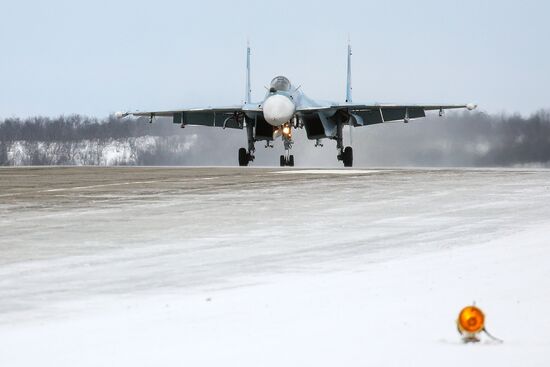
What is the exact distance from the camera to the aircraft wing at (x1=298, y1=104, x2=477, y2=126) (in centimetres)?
5166

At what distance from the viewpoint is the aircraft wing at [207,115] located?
5269 centimetres

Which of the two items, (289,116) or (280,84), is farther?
(280,84)

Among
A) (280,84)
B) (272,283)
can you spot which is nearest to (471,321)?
(272,283)

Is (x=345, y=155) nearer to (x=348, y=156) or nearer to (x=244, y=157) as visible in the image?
(x=348, y=156)

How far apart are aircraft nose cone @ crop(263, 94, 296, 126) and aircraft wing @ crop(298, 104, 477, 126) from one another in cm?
359

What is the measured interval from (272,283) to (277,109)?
36.3 m

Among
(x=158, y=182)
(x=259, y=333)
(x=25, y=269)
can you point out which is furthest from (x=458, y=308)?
(x=158, y=182)

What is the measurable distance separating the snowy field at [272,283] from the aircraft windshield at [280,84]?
27810mm

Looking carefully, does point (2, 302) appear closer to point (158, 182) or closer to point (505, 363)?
point (505, 363)

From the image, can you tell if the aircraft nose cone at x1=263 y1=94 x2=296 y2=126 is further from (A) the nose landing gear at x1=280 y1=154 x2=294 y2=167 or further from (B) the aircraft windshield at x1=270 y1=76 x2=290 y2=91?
(A) the nose landing gear at x1=280 y1=154 x2=294 y2=167

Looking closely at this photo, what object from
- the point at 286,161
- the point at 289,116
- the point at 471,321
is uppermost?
the point at 289,116

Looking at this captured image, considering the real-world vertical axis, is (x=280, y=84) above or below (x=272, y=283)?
above

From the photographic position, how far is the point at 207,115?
57812 millimetres

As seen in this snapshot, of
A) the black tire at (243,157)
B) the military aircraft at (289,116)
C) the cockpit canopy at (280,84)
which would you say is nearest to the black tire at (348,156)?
the military aircraft at (289,116)
